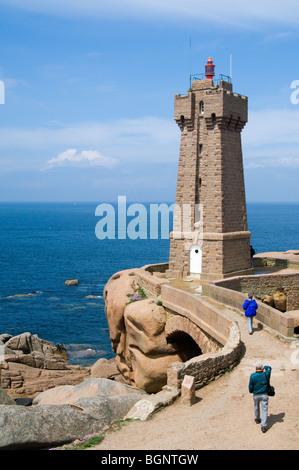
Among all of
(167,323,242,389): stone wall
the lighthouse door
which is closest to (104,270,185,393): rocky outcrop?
the lighthouse door

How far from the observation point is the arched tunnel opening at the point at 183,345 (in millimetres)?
25438

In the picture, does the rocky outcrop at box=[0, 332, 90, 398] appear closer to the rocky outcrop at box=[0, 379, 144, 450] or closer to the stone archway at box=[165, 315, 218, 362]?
the stone archway at box=[165, 315, 218, 362]

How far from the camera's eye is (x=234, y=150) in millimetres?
30344

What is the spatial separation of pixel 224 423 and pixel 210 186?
62.1ft

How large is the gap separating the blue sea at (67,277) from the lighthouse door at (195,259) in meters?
12.9

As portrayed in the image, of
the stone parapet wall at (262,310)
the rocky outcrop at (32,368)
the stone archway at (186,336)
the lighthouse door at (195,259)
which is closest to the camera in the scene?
the stone parapet wall at (262,310)

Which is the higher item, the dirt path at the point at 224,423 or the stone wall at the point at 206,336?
the stone wall at the point at 206,336

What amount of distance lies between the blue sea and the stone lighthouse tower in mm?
13940

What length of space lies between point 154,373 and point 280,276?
29.7 ft

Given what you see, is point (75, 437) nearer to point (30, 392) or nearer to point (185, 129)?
point (30, 392)

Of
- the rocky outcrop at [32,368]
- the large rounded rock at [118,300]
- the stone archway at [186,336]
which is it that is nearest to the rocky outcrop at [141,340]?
the large rounded rock at [118,300]

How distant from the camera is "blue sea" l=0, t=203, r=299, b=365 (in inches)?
1767

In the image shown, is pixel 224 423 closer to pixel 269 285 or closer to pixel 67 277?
pixel 269 285

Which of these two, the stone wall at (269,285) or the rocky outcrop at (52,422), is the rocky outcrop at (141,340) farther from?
the rocky outcrop at (52,422)
